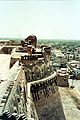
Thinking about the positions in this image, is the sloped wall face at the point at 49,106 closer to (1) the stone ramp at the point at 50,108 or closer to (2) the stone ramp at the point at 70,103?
(1) the stone ramp at the point at 50,108

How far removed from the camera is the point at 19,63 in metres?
15.9

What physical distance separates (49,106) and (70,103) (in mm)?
14277

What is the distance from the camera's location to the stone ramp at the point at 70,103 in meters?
26.5

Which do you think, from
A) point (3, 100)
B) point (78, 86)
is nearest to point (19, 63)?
point (3, 100)

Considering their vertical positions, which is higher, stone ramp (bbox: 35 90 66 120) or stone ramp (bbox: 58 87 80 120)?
stone ramp (bbox: 35 90 66 120)

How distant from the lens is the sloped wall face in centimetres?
1591

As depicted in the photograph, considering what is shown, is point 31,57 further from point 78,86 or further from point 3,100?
point 78,86

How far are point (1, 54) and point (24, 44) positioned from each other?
92.8 inches

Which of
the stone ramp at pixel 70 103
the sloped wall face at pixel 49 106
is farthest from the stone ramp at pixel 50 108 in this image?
the stone ramp at pixel 70 103

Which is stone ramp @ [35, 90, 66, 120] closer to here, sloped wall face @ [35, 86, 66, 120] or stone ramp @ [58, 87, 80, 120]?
sloped wall face @ [35, 86, 66, 120]

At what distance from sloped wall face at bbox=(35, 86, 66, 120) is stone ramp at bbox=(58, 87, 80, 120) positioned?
7.23 m

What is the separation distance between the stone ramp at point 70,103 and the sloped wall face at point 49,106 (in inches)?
285

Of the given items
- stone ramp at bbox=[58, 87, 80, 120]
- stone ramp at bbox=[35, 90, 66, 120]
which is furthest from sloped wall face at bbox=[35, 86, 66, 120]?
stone ramp at bbox=[58, 87, 80, 120]

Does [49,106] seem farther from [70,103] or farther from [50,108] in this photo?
[70,103]
